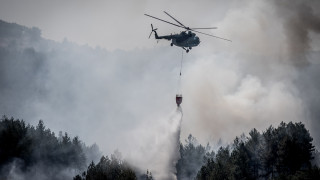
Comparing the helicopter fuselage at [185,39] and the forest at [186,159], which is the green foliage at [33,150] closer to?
the forest at [186,159]

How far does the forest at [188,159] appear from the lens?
247ft

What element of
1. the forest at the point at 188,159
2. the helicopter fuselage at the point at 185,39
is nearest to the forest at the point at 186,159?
the forest at the point at 188,159

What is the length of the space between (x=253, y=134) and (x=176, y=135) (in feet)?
72.6

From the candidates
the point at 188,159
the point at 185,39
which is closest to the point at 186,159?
the point at 188,159

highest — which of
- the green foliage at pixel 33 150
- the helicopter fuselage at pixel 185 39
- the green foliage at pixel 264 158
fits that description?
the helicopter fuselage at pixel 185 39

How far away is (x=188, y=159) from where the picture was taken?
452ft

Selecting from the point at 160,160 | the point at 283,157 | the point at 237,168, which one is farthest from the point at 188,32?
the point at 160,160

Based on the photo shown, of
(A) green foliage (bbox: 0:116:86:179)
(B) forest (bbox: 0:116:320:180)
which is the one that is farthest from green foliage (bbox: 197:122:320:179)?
(A) green foliage (bbox: 0:116:86:179)

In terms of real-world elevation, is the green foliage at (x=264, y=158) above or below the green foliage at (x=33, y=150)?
below

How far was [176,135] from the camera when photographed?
9494 centimetres

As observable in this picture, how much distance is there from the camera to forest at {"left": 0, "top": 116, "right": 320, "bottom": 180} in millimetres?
75312

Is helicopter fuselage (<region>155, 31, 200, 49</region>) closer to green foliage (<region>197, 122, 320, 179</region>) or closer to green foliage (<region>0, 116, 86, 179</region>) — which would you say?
green foliage (<region>197, 122, 320, 179</region>)

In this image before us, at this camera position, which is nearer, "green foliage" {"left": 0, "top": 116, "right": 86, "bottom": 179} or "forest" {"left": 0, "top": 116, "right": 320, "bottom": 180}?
"forest" {"left": 0, "top": 116, "right": 320, "bottom": 180}

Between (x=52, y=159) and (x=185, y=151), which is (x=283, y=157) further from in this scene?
(x=52, y=159)
